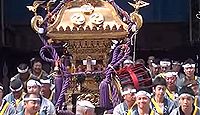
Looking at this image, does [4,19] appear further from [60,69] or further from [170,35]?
[60,69]

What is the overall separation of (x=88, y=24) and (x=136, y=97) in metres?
1.37

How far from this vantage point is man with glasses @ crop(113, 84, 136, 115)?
714 cm

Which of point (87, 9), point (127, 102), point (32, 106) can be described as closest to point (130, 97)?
point (127, 102)

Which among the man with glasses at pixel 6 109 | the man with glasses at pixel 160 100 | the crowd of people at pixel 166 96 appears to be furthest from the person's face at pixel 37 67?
the man with glasses at pixel 160 100

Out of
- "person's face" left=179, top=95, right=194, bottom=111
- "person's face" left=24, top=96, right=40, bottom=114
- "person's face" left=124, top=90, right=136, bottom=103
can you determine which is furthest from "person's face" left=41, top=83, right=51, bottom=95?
"person's face" left=179, top=95, right=194, bottom=111

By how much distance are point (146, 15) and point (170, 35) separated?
484 millimetres

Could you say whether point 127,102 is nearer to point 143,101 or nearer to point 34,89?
point 143,101

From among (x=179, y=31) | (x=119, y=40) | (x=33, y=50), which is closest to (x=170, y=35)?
(x=179, y=31)

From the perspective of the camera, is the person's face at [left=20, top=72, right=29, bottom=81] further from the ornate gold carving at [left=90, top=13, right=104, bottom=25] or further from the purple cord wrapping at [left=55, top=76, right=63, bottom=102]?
the ornate gold carving at [left=90, top=13, right=104, bottom=25]

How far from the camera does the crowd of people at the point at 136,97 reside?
6672mm

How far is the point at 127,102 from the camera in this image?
23.7 feet

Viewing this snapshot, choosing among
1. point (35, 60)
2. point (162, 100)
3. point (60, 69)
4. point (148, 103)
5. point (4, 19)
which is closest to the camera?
point (148, 103)

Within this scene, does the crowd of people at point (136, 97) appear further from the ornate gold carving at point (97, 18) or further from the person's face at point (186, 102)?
the ornate gold carving at point (97, 18)

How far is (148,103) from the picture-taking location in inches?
264
